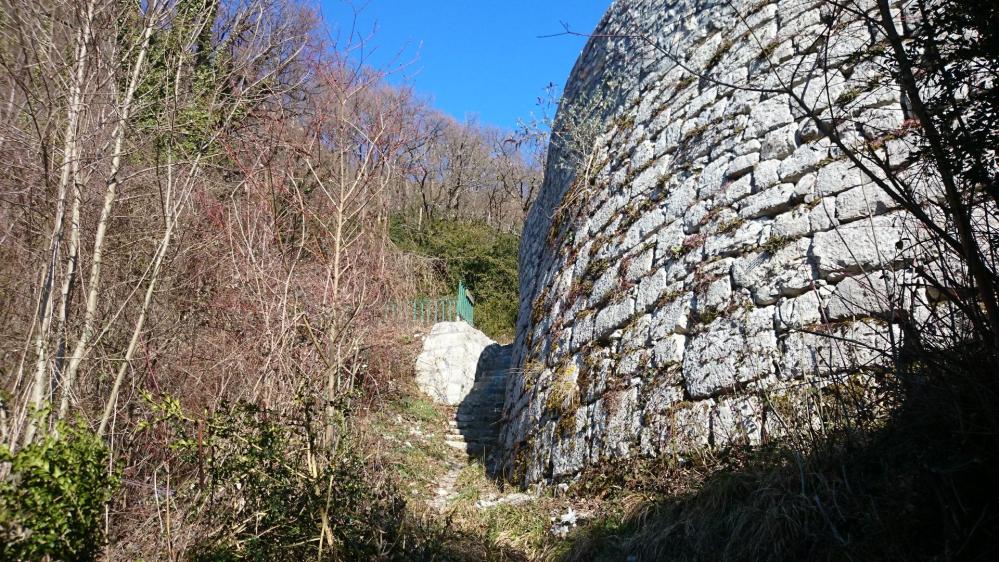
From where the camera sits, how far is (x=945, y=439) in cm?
226

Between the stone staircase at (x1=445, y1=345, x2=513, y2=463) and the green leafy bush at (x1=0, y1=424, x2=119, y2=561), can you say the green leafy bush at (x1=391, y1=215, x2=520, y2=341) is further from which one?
the green leafy bush at (x1=0, y1=424, x2=119, y2=561)

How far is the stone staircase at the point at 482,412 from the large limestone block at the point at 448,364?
16 centimetres

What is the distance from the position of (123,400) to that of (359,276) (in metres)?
1.84

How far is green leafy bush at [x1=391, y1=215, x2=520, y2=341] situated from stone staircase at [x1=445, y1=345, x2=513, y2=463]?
170 inches

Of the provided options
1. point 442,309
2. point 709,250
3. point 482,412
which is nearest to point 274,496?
point 709,250

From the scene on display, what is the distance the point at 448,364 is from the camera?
9.71 metres

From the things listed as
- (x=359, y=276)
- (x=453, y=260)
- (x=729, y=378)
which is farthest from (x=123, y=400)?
(x=453, y=260)

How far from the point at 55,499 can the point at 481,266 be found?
14.2 metres

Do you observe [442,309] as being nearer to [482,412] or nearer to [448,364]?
[448,364]

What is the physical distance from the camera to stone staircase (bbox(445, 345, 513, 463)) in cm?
751

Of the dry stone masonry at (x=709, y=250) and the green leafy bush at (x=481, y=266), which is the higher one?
the green leafy bush at (x=481, y=266)

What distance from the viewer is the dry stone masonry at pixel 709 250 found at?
11.7 feet

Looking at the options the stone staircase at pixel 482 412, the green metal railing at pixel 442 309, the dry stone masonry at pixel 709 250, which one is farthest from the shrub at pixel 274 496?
the green metal railing at pixel 442 309

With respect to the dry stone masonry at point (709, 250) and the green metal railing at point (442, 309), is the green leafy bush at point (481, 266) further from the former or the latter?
the dry stone masonry at point (709, 250)
